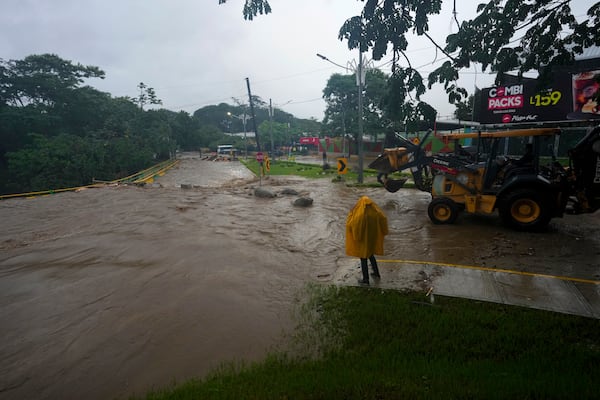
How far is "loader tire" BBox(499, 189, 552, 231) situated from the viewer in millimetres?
7492

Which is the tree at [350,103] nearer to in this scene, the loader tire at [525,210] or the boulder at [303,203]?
the boulder at [303,203]

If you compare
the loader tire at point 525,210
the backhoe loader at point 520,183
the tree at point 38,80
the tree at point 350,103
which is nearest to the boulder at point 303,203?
the backhoe loader at point 520,183

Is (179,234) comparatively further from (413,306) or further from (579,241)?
(579,241)

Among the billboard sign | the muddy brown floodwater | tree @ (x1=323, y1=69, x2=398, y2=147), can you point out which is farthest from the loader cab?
tree @ (x1=323, y1=69, x2=398, y2=147)

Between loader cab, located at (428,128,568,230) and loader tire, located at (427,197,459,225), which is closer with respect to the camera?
loader cab, located at (428,128,568,230)

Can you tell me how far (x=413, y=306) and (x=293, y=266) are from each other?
9.69 feet

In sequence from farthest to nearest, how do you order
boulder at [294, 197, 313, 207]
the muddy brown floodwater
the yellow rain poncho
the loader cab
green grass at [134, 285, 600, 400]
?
boulder at [294, 197, 313, 207] < the loader cab < the yellow rain poncho < the muddy brown floodwater < green grass at [134, 285, 600, 400]

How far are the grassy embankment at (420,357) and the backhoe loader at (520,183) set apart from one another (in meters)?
4.61

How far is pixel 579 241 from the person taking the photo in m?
7.09

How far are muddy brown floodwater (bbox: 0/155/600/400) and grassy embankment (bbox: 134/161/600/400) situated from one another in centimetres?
62

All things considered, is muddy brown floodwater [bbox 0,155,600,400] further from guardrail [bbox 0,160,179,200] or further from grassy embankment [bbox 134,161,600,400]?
guardrail [bbox 0,160,179,200]

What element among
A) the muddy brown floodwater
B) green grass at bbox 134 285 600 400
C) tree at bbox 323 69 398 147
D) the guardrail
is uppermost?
tree at bbox 323 69 398 147

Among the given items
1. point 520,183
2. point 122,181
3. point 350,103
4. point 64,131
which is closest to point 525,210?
point 520,183

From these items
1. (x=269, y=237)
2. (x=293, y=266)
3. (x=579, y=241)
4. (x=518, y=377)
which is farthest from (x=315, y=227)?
(x=518, y=377)
